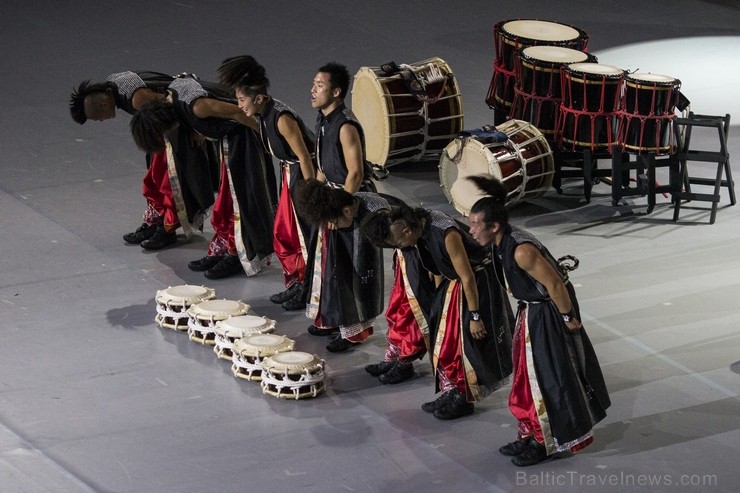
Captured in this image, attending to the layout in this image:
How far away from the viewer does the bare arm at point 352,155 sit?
21.0 feet

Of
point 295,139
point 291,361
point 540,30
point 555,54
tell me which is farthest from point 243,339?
point 540,30

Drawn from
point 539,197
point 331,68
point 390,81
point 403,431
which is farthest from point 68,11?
point 403,431

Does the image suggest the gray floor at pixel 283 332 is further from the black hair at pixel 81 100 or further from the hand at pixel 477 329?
the black hair at pixel 81 100

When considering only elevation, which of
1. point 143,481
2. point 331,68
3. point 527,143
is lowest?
point 143,481

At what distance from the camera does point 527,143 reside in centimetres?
826

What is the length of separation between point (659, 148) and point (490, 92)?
1.56 m

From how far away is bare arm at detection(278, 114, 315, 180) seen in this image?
6.71 meters

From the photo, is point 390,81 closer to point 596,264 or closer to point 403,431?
point 596,264

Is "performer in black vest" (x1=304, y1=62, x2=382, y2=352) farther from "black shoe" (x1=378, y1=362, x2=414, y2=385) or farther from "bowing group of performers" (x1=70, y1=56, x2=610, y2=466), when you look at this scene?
"black shoe" (x1=378, y1=362, x2=414, y2=385)

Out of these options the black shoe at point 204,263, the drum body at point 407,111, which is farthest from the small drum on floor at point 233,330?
the drum body at point 407,111

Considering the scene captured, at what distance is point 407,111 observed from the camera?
350 inches

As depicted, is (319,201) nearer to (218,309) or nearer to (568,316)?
(218,309)

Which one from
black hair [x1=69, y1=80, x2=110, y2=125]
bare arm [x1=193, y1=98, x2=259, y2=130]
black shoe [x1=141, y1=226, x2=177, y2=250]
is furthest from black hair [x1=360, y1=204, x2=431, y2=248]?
black shoe [x1=141, y1=226, x2=177, y2=250]

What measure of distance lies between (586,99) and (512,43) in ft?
3.08
